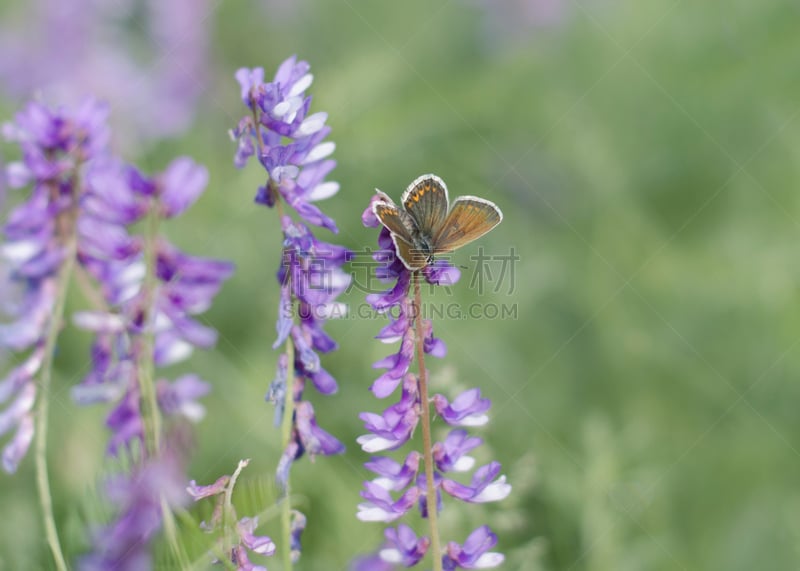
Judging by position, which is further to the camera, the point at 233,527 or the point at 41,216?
the point at 41,216

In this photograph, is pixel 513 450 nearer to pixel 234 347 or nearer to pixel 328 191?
pixel 234 347

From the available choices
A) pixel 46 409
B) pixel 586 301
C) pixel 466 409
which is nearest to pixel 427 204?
pixel 466 409

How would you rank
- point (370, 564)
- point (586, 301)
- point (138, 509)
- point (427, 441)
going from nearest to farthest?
point (427, 441), point (138, 509), point (370, 564), point (586, 301)


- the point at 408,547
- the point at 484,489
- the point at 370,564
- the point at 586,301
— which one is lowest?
the point at 370,564

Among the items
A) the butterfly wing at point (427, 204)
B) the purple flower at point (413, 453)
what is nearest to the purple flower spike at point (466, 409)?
the purple flower at point (413, 453)

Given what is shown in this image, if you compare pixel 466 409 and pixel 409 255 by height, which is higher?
pixel 409 255

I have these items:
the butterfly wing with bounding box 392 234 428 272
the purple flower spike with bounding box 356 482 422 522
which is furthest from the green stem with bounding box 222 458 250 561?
the butterfly wing with bounding box 392 234 428 272

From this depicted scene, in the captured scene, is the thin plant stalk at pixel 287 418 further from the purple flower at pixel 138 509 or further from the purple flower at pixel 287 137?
the purple flower at pixel 138 509

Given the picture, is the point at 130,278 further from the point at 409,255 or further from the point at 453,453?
the point at 453,453
